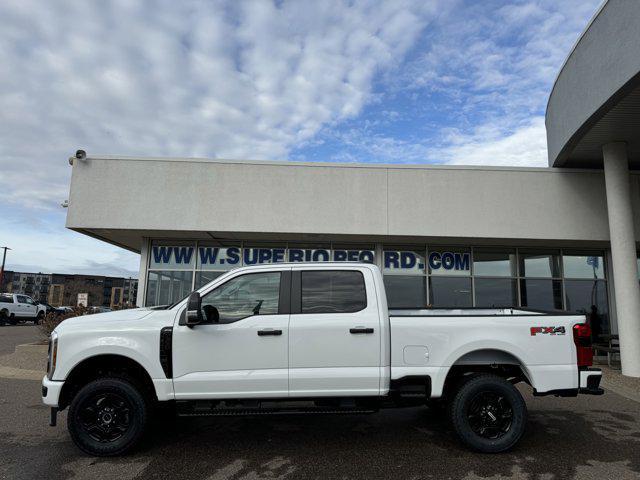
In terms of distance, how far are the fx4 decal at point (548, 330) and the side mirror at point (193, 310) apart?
3571 mm

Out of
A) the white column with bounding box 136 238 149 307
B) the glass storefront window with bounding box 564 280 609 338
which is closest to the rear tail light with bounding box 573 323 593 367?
the glass storefront window with bounding box 564 280 609 338

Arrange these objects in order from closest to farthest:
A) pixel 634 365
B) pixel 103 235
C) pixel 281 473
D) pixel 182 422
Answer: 1. pixel 281 473
2. pixel 182 422
3. pixel 634 365
4. pixel 103 235

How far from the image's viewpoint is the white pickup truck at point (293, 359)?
489cm

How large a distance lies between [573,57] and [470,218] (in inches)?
179

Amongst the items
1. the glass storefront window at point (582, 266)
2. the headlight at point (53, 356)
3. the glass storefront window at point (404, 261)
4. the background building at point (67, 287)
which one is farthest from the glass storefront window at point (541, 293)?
the background building at point (67, 287)

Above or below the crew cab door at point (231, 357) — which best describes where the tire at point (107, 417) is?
below

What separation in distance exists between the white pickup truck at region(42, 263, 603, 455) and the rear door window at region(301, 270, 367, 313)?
0.6 inches

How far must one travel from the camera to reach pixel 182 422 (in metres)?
6.32

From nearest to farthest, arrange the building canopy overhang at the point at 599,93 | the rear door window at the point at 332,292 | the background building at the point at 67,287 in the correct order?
the rear door window at the point at 332,292
the building canopy overhang at the point at 599,93
the background building at the point at 67,287

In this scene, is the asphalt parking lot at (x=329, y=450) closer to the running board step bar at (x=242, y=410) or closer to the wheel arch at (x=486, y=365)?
the running board step bar at (x=242, y=410)

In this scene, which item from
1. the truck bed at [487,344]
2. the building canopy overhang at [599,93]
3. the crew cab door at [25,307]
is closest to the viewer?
the truck bed at [487,344]

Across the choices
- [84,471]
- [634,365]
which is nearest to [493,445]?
[84,471]

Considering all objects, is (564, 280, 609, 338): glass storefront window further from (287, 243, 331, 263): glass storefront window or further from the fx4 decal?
the fx4 decal

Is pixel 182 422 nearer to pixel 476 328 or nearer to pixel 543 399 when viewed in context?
pixel 476 328
